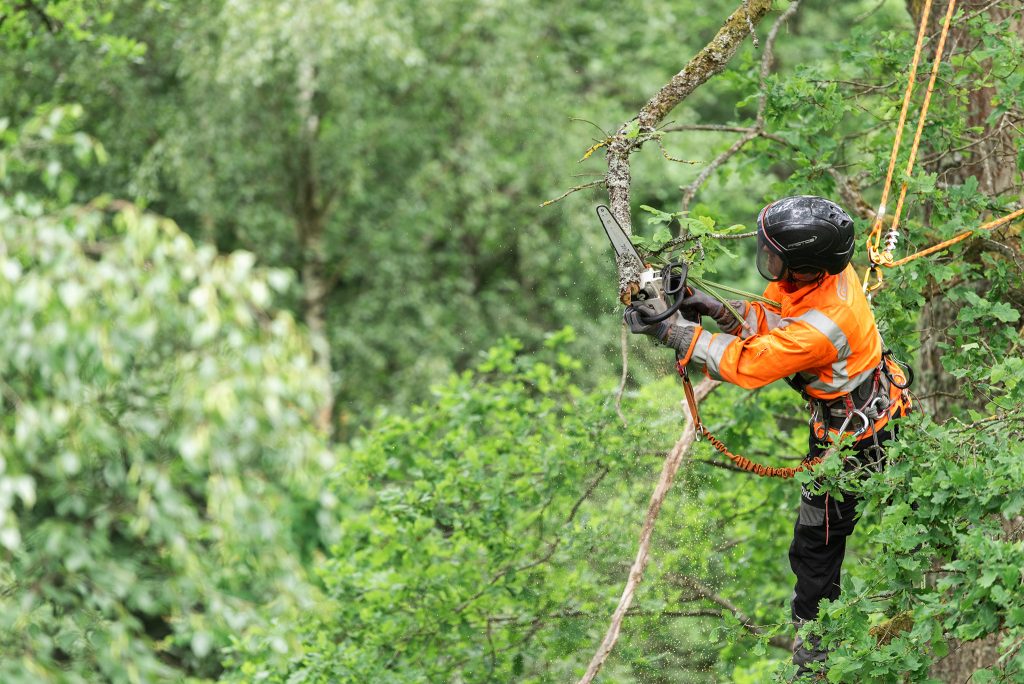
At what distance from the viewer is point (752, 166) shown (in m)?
6.11

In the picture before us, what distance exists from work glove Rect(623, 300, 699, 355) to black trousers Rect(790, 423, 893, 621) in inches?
28.8

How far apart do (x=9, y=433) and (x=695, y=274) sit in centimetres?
259

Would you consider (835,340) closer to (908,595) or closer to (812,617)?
(908,595)

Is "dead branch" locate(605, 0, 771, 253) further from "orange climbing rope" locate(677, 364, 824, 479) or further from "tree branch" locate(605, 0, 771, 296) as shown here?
"orange climbing rope" locate(677, 364, 824, 479)

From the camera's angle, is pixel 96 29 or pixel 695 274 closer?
pixel 695 274

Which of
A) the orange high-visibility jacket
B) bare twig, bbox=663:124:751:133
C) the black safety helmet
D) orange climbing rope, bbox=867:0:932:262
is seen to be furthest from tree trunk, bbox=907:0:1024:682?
the black safety helmet

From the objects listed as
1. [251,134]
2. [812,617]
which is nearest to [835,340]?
[812,617]

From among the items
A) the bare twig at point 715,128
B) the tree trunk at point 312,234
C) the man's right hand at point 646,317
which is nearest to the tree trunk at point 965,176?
the bare twig at point 715,128

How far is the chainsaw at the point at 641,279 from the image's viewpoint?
4.17 meters

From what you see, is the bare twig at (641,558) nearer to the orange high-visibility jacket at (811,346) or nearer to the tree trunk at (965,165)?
the orange high-visibility jacket at (811,346)

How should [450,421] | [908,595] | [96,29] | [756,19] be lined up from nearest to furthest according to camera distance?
1. [908,595]
2. [756,19]
3. [450,421]
4. [96,29]

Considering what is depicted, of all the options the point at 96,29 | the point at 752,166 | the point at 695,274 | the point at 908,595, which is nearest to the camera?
the point at 908,595

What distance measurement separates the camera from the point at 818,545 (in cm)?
461

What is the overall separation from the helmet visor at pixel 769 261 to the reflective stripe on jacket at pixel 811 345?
11cm
